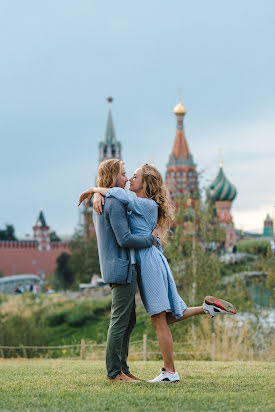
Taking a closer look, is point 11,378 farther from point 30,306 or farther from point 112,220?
point 30,306

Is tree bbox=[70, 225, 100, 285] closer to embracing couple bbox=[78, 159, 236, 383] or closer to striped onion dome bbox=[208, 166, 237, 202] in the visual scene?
striped onion dome bbox=[208, 166, 237, 202]

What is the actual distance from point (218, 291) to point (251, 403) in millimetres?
13724

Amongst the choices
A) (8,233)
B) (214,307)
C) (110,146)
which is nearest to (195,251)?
(214,307)

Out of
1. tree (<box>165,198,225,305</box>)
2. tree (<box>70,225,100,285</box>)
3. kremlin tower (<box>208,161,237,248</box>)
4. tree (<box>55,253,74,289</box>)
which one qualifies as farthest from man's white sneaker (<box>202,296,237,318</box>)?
kremlin tower (<box>208,161,237,248</box>)

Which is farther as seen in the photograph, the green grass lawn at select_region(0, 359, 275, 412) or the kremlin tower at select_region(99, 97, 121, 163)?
the kremlin tower at select_region(99, 97, 121, 163)

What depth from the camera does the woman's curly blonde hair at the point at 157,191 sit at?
13.9ft

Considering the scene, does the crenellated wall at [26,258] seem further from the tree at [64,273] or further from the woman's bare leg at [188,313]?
the woman's bare leg at [188,313]

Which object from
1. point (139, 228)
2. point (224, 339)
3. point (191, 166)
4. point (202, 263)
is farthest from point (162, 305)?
point (191, 166)

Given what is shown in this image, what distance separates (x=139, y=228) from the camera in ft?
13.4

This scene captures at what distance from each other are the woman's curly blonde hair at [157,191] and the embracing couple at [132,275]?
0.27ft

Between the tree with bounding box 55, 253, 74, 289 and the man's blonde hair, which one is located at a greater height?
the tree with bounding box 55, 253, 74, 289

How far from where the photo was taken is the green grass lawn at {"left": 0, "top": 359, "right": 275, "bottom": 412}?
10.3 feet

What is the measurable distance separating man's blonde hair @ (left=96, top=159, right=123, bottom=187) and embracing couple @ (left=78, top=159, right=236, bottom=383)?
7 centimetres

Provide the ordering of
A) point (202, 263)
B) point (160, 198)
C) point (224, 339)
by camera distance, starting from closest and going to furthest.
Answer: point (160, 198) → point (224, 339) → point (202, 263)
